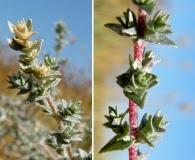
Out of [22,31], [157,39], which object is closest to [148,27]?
[157,39]

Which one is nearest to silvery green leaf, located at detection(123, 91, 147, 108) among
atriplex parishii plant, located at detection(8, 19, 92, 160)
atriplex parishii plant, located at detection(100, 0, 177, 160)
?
atriplex parishii plant, located at detection(100, 0, 177, 160)

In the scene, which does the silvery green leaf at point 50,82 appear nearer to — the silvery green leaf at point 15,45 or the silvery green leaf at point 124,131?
the silvery green leaf at point 15,45

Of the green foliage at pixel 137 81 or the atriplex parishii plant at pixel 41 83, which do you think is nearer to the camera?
the green foliage at pixel 137 81

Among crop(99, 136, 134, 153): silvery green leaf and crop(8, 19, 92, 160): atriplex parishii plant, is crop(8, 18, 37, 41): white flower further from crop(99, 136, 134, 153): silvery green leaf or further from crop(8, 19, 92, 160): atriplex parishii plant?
crop(99, 136, 134, 153): silvery green leaf

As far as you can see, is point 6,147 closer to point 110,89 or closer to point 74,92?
point 74,92

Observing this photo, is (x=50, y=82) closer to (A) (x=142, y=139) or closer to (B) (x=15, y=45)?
(B) (x=15, y=45)

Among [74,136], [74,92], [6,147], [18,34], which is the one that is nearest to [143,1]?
[18,34]

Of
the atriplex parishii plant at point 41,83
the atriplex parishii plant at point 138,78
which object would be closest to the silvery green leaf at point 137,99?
the atriplex parishii plant at point 138,78
